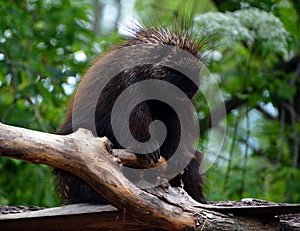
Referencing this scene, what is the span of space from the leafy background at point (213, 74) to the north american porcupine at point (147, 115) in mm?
1165

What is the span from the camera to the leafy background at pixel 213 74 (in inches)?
215

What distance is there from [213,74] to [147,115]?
250cm

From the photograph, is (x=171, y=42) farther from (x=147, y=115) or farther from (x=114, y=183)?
(x=114, y=183)

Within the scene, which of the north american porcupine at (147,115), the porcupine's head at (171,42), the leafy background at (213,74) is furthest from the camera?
the leafy background at (213,74)

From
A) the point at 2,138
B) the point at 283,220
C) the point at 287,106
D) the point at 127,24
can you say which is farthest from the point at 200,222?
the point at 287,106

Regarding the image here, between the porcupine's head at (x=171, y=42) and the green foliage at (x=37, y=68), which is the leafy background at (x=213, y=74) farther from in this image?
the porcupine's head at (x=171, y=42)

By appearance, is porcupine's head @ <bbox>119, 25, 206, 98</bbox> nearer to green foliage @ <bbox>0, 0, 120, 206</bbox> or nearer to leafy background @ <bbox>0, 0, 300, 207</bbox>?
leafy background @ <bbox>0, 0, 300, 207</bbox>

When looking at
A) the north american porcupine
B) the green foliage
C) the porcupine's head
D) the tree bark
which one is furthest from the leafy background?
the tree bark

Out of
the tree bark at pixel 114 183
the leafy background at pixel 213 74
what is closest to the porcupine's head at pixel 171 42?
the tree bark at pixel 114 183

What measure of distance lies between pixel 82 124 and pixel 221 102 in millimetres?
2625

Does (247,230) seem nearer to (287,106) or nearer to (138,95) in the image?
(138,95)

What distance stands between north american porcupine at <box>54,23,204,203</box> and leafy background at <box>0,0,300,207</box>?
3.82 ft

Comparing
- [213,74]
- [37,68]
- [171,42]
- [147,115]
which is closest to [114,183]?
[147,115]

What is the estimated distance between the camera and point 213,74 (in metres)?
5.86
